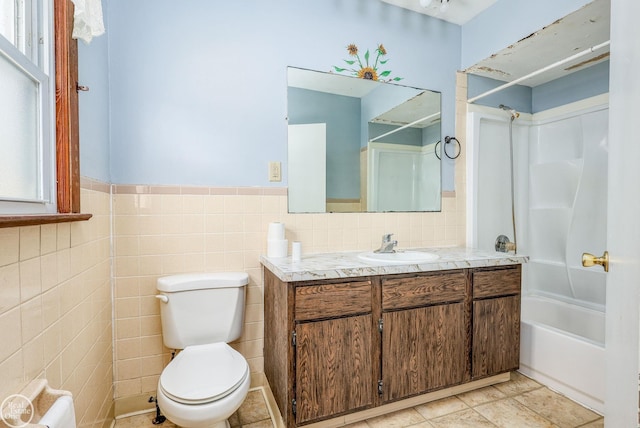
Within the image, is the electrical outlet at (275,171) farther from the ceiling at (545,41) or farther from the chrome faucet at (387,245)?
the ceiling at (545,41)

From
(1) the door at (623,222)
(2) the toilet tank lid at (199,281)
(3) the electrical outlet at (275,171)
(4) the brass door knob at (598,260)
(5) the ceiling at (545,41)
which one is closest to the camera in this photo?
(1) the door at (623,222)

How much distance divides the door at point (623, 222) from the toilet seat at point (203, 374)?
1.28 metres

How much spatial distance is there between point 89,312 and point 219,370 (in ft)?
1.96

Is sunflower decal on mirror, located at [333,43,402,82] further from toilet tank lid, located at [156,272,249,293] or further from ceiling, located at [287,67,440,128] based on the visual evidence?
toilet tank lid, located at [156,272,249,293]

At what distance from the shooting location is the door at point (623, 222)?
79 centimetres

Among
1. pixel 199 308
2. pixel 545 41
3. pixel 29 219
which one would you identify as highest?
pixel 545 41

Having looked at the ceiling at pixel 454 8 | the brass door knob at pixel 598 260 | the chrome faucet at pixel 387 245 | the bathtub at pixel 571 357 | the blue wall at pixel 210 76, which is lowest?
the bathtub at pixel 571 357

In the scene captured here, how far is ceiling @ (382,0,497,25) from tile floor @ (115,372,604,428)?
2.55 metres

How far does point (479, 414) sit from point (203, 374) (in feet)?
4.85

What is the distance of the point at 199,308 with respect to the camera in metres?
1.68

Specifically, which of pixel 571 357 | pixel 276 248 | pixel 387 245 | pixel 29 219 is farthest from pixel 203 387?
pixel 571 357

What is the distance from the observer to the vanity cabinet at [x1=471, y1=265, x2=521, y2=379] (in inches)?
74.7

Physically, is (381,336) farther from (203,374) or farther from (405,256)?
(203,374)

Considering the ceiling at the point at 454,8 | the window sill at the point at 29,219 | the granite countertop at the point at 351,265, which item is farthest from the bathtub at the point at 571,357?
the window sill at the point at 29,219
